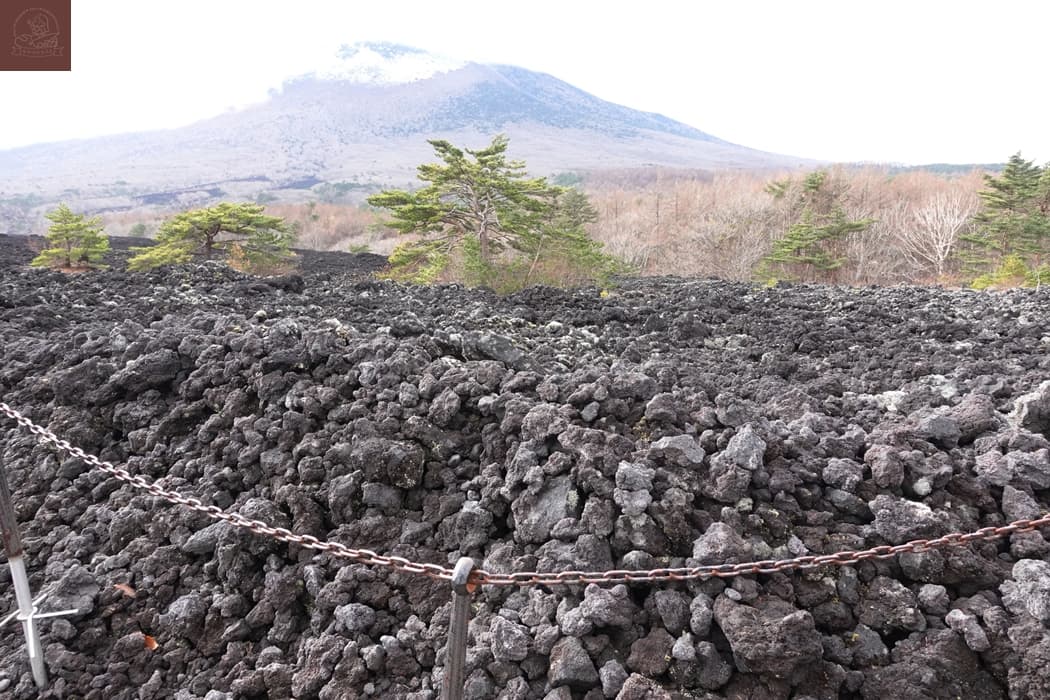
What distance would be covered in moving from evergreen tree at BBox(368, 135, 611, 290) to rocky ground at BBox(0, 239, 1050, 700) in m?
6.05

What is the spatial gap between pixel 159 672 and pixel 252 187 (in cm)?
9931

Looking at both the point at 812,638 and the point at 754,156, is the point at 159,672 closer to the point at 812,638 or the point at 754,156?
the point at 812,638

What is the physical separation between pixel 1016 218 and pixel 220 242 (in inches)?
861

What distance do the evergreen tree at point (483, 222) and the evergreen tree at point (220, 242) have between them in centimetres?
446

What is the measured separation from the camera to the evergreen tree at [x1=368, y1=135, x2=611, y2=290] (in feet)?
32.2

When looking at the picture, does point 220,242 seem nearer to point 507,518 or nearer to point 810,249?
point 507,518

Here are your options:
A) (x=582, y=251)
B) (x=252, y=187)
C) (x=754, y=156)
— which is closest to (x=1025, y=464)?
(x=582, y=251)

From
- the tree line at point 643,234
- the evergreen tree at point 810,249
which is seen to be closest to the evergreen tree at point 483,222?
the tree line at point 643,234

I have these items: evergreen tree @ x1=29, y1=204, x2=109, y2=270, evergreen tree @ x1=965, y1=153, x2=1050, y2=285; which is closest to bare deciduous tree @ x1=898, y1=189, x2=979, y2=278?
evergreen tree @ x1=965, y1=153, x2=1050, y2=285

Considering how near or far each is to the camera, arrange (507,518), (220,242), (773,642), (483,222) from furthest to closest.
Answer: (220,242)
(483,222)
(507,518)
(773,642)

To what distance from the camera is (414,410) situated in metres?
2.85

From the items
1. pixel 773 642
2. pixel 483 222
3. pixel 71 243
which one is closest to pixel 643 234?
pixel 483 222

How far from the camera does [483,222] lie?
10328mm

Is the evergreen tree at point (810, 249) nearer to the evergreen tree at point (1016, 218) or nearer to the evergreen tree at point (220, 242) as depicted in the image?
the evergreen tree at point (1016, 218)
